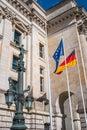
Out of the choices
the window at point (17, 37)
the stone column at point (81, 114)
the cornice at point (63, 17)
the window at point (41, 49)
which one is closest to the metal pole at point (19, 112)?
the stone column at point (81, 114)

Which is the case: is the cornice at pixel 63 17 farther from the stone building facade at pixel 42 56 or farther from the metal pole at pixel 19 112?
the metal pole at pixel 19 112

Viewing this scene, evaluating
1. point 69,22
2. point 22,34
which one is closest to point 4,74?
point 22,34

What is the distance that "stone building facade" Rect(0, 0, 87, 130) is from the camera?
1956cm

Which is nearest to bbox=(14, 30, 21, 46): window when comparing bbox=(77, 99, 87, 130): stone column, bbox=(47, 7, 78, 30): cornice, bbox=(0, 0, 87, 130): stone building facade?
bbox=(0, 0, 87, 130): stone building facade

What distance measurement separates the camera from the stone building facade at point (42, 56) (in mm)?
19562

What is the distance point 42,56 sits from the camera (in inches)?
1051

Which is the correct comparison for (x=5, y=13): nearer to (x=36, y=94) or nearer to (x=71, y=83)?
(x=36, y=94)

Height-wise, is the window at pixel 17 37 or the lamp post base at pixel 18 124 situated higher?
the window at pixel 17 37

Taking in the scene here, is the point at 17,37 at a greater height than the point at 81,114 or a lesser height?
greater

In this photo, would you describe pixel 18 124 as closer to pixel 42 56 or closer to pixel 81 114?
pixel 81 114

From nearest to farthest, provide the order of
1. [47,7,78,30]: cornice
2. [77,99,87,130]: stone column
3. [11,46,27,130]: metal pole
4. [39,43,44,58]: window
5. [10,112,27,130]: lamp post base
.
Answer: [10,112,27,130]: lamp post base < [11,46,27,130]: metal pole < [77,99,87,130]: stone column < [39,43,44,58]: window < [47,7,78,30]: cornice

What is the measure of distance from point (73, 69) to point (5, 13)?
1163 centimetres

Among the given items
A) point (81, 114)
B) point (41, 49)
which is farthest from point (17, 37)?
point (81, 114)

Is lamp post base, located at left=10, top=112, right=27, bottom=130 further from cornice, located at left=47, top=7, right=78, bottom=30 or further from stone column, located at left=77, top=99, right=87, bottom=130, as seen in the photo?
cornice, located at left=47, top=7, right=78, bottom=30
